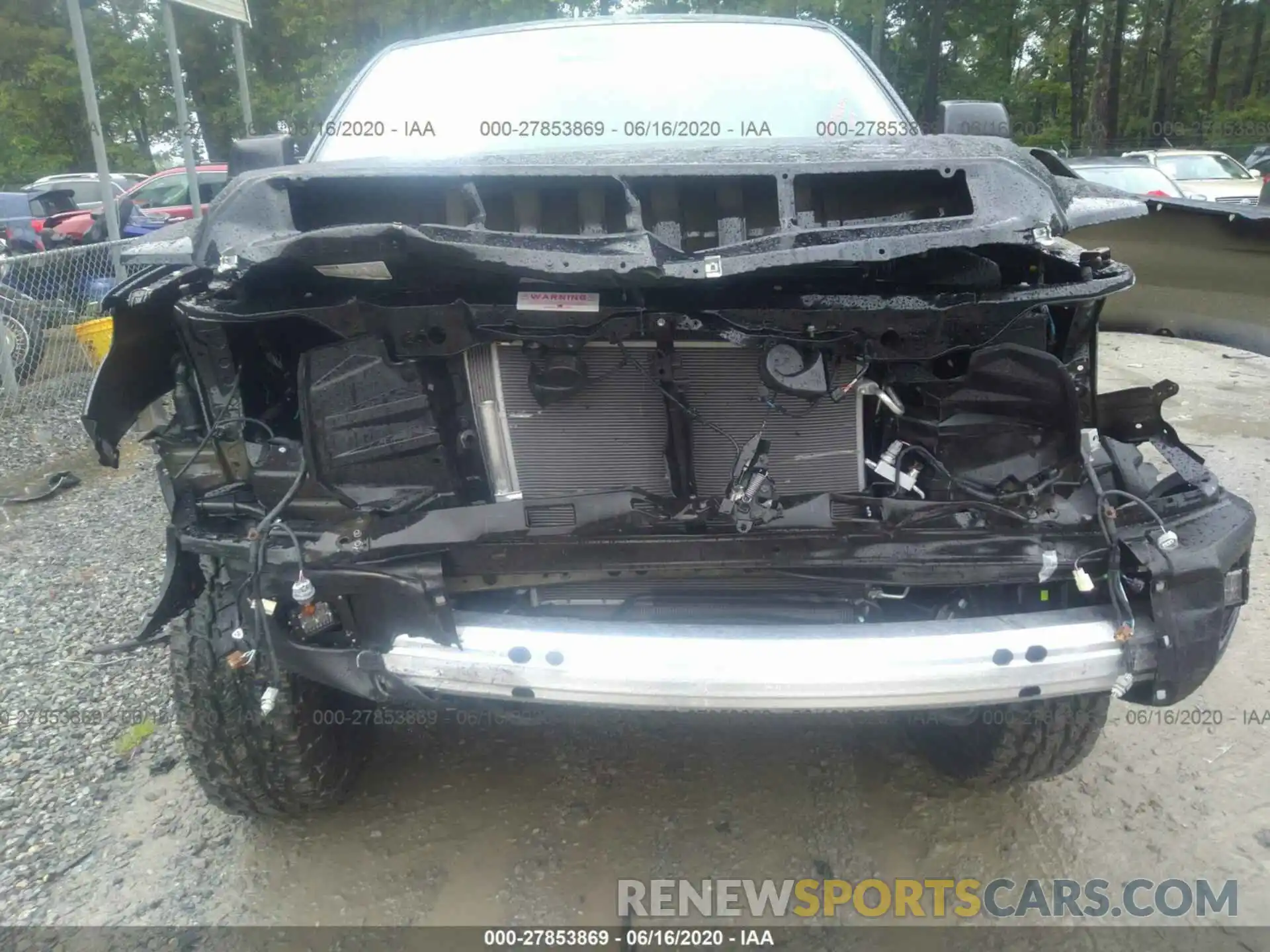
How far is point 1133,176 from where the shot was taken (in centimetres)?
1014

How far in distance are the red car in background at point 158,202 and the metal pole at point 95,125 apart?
3663 millimetres

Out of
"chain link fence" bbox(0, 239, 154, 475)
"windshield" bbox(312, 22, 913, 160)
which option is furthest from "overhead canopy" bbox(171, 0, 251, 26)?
"windshield" bbox(312, 22, 913, 160)

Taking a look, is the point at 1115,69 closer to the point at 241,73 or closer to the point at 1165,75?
the point at 1165,75

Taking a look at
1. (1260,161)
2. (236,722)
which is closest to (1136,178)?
(1260,161)

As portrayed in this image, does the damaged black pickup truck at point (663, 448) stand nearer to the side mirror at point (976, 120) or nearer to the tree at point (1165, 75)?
the side mirror at point (976, 120)

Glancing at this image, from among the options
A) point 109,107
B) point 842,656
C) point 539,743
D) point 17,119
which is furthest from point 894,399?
point 17,119

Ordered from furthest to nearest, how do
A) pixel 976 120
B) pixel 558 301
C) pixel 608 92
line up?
pixel 608 92 < pixel 976 120 < pixel 558 301

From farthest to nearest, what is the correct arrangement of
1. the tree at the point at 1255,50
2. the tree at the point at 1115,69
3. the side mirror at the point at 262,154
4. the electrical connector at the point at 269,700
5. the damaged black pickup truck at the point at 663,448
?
the tree at the point at 1255,50
the tree at the point at 1115,69
the side mirror at the point at 262,154
the electrical connector at the point at 269,700
the damaged black pickup truck at the point at 663,448

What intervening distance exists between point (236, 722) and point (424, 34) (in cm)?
1930

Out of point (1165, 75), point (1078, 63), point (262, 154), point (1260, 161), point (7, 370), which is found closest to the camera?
point (262, 154)

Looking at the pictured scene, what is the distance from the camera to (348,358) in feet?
6.01

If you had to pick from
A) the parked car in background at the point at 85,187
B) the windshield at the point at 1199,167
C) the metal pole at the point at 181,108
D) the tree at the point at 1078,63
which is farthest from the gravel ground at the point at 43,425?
the tree at the point at 1078,63

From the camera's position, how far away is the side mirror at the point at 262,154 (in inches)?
108

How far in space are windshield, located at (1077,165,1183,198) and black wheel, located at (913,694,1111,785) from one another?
367 inches
